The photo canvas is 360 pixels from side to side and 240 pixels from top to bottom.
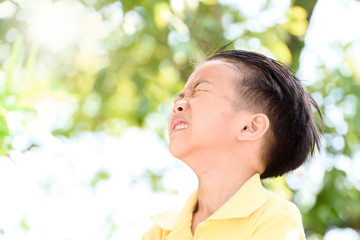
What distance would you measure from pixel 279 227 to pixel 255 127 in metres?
0.19

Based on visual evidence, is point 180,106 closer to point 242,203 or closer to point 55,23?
point 242,203

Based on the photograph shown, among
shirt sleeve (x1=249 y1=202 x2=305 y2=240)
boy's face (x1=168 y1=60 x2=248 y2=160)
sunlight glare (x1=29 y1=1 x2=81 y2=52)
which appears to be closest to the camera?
shirt sleeve (x1=249 y1=202 x2=305 y2=240)

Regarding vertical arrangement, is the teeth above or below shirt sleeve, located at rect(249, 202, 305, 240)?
above

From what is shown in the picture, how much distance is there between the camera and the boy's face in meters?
0.98

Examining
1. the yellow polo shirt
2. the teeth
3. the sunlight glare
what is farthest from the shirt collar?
the sunlight glare

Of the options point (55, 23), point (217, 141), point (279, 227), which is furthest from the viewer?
point (55, 23)

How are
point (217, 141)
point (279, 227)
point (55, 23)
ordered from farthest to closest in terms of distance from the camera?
point (55, 23)
point (217, 141)
point (279, 227)

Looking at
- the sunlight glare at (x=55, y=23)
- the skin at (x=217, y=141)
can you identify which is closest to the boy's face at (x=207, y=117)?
the skin at (x=217, y=141)

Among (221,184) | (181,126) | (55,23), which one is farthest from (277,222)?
(55,23)

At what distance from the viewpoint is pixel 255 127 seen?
3.27 ft

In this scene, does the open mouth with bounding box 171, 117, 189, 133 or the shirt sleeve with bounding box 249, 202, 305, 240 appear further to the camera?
the open mouth with bounding box 171, 117, 189, 133

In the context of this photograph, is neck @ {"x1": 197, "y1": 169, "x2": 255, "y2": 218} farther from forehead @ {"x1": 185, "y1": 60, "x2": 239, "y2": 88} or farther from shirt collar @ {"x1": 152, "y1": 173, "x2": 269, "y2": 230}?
forehead @ {"x1": 185, "y1": 60, "x2": 239, "y2": 88}

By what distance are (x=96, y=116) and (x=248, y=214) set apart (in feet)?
5.50

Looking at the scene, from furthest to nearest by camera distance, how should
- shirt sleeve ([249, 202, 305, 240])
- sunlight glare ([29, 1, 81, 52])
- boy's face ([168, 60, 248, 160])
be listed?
sunlight glare ([29, 1, 81, 52]), boy's face ([168, 60, 248, 160]), shirt sleeve ([249, 202, 305, 240])
